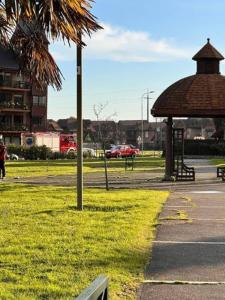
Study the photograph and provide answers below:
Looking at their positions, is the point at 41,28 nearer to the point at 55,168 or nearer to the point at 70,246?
the point at 70,246

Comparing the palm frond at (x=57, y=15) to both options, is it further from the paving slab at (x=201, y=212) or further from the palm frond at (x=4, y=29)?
the paving slab at (x=201, y=212)

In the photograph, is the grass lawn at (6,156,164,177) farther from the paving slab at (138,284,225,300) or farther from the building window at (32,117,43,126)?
the building window at (32,117,43,126)

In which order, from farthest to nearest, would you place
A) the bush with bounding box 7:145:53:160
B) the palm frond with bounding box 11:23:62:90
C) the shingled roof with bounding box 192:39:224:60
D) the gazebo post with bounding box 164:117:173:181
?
the bush with bounding box 7:145:53:160 < the shingled roof with bounding box 192:39:224:60 < the gazebo post with bounding box 164:117:173:181 < the palm frond with bounding box 11:23:62:90

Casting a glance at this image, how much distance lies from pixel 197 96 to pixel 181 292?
20109 mm

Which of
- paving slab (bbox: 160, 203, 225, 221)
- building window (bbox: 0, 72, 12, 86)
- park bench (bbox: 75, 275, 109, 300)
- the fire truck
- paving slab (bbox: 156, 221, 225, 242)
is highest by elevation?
building window (bbox: 0, 72, 12, 86)

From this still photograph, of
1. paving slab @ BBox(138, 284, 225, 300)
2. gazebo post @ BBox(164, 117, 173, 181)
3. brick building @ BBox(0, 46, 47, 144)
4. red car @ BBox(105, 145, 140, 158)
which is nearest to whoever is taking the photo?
paving slab @ BBox(138, 284, 225, 300)

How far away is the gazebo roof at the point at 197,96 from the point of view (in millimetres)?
25516

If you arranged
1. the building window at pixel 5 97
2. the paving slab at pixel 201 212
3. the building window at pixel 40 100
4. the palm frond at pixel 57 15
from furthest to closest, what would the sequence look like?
the building window at pixel 40 100 < the building window at pixel 5 97 < the paving slab at pixel 201 212 < the palm frond at pixel 57 15

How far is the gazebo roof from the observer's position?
83.7ft

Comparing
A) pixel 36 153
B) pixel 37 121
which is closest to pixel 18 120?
pixel 37 121

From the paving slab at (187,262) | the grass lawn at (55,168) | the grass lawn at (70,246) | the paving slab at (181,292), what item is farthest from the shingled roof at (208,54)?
the paving slab at (181,292)

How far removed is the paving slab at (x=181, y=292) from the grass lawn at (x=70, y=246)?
0.54ft

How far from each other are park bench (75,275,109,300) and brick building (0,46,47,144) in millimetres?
67104

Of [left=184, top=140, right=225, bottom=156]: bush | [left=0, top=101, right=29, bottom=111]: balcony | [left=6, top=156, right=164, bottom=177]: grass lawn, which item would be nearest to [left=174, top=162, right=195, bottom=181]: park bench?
[left=6, top=156, right=164, bottom=177]: grass lawn
